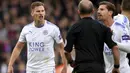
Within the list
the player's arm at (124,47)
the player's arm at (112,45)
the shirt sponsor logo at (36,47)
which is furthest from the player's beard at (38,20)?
the player's arm at (112,45)

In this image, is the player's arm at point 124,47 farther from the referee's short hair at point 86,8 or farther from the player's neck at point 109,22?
the referee's short hair at point 86,8

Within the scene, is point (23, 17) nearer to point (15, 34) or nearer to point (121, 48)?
point (15, 34)

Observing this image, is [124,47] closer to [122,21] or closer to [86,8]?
[122,21]

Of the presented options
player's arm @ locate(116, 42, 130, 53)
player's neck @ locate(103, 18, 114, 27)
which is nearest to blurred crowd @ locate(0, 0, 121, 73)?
player's neck @ locate(103, 18, 114, 27)

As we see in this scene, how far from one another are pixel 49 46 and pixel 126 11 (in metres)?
1.82

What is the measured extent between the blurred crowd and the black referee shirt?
27.1ft

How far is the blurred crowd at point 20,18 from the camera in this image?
18281 millimetres

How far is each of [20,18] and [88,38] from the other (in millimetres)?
10810

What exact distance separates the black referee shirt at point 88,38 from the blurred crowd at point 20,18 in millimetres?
8248

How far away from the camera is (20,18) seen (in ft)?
66.3

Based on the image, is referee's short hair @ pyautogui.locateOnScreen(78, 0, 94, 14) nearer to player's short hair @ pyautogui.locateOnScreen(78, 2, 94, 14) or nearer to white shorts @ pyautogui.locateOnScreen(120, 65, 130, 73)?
player's short hair @ pyautogui.locateOnScreen(78, 2, 94, 14)

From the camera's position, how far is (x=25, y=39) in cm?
1179

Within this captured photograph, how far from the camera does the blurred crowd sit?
60.0 feet

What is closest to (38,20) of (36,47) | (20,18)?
(36,47)
